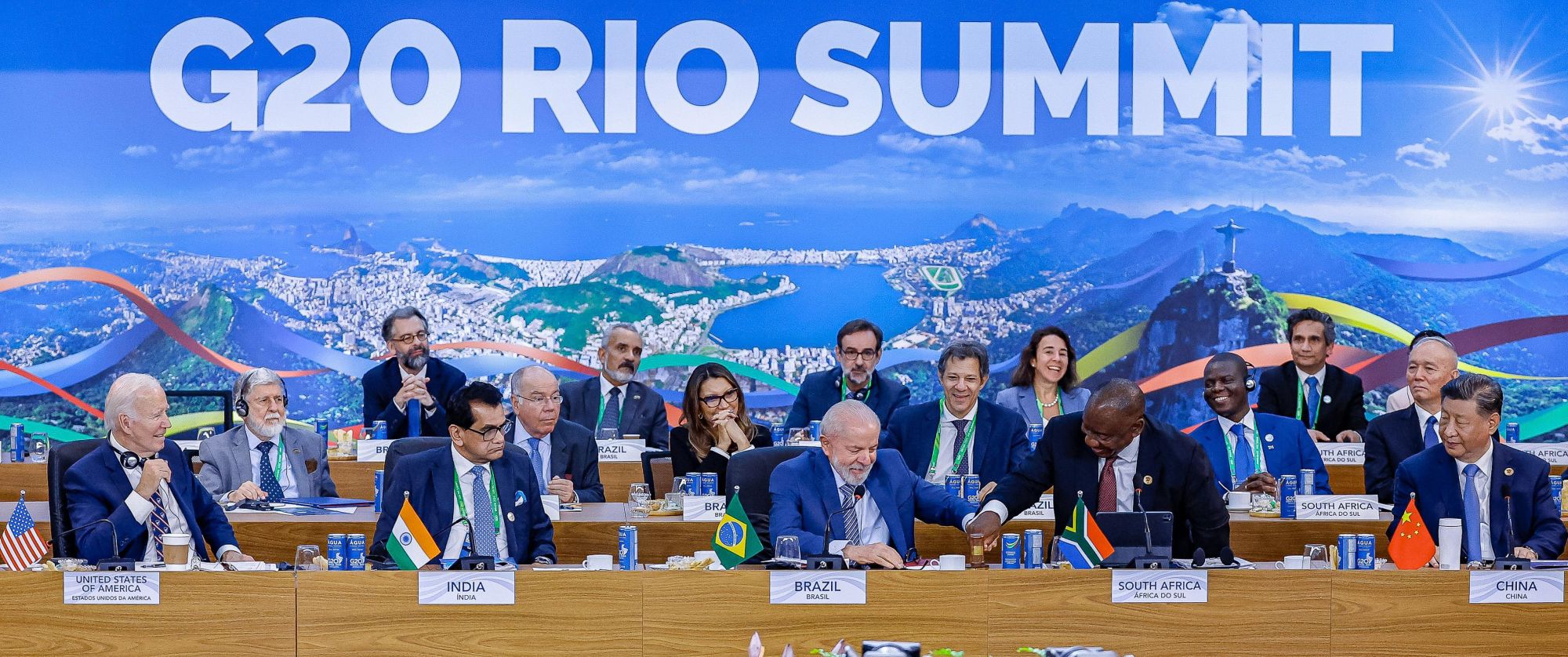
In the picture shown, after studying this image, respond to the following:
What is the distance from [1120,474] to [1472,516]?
3.68 feet

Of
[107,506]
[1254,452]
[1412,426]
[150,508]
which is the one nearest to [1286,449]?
[1254,452]

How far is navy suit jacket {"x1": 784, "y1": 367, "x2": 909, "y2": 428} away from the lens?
23.3ft

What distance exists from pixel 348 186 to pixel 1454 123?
240 inches

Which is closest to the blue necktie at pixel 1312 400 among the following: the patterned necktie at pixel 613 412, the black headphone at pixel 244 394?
the patterned necktie at pixel 613 412

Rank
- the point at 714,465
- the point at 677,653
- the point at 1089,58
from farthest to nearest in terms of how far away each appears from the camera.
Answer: the point at 1089,58
the point at 714,465
the point at 677,653

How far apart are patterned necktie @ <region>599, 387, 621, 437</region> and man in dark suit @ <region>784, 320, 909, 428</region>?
0.80 metres

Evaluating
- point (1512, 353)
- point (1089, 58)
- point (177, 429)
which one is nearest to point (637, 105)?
point (1089, 58)

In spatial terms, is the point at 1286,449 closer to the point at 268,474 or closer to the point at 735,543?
the point at 735,543

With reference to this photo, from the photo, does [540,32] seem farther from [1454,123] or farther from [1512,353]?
[1512,353]

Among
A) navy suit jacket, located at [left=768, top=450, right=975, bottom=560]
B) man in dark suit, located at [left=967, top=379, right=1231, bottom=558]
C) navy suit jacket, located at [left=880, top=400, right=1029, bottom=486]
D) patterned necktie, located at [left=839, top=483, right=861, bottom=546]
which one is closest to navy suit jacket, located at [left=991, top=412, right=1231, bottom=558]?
man in dark suit, located at [left=967, top=379, right=1231, bottom=558]

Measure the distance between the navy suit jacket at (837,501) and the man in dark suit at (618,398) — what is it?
2.54 meters

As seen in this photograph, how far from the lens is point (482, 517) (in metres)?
4.76

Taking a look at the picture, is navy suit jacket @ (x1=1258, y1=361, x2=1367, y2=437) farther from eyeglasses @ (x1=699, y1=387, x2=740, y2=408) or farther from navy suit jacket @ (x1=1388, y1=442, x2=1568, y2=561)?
eyeglasses @ (x1=699, y1=387, x2=740, y2=408)

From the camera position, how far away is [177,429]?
8.75 metres
